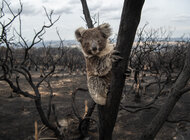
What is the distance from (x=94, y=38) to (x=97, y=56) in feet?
1.09

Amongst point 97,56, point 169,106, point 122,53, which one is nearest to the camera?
point 122,53

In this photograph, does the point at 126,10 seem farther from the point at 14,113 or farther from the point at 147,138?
the point at 14,113

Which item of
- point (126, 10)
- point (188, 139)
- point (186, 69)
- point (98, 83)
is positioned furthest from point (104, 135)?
point (188, 139)

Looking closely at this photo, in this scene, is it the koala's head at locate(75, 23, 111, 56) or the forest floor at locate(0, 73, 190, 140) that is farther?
the forest floor at locate(0, 73, 190, 140)

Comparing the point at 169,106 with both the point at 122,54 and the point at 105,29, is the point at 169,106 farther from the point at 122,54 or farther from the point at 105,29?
the point at 105,29

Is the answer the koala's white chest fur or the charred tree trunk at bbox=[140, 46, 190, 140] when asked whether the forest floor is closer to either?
the charred tree trunk at bbox=[140, 46, 190, 140]

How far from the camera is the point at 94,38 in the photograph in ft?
9.24

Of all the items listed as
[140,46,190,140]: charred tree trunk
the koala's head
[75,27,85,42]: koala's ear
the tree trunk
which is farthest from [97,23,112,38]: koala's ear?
[140,46,190,140]: charred tree trunk

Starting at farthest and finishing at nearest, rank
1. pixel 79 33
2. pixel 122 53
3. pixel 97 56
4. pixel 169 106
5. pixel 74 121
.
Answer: pixel 74 121, pixel 79 33, pixel 97 56, pixel 169 106, pixel 122 53

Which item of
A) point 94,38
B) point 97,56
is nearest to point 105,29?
point 94,38

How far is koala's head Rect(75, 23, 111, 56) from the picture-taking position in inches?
109

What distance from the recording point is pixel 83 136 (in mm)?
6500

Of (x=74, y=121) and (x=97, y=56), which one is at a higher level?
(x=97, y=56)

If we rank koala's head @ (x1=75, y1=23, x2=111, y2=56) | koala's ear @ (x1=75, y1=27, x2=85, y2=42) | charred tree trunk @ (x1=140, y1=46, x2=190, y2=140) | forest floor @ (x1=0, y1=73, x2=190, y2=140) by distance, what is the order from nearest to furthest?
charred tree trunk @ (x1=140, y1=46, x2=190, y2=140)
koala's head @ (x1=75, y1=23, x2=111, y2=56)
koala's ear @ (x1=75, y1=27, x2=85, y2=42)
forest floor @ (x1=0, y1=73, x2=190, y2=140)
